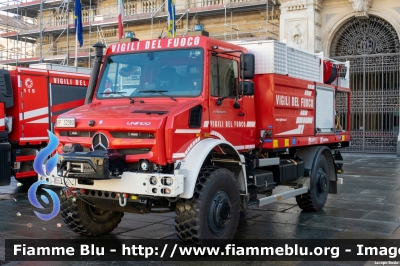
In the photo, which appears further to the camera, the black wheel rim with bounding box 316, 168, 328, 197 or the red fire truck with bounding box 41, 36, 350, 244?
the black wheel rim with bounding box 316, 168, 328, 197

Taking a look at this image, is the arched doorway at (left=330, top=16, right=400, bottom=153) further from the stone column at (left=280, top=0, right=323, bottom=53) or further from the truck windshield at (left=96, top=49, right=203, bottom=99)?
the truck windshield at (left=96, top=49, right=203, bottom=99)

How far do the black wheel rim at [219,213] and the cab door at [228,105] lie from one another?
2.79 ft

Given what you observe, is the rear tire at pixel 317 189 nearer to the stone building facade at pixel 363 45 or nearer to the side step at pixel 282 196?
the side step at pixel 282 196

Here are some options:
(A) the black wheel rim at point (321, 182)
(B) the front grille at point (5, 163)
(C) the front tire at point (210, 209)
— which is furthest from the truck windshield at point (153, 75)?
(B) the front grille at point (5, 163)

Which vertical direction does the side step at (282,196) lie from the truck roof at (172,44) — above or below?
below

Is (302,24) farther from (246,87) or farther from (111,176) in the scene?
(111,176)

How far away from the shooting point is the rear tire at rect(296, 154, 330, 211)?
29.2 ft

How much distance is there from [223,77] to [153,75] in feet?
3.13

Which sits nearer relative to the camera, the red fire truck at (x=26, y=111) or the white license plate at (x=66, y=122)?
the white license plate at (x=66, y=122)

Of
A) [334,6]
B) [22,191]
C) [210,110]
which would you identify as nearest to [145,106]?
[210,110]

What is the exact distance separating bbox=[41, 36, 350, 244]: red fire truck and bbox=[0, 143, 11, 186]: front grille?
161 inches

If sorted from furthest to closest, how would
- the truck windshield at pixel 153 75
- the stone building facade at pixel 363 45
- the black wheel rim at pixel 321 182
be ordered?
the stone building facade at pixel 363 45 → the black wheel rim at pixel 321 182 → the truck windshield at pixel 153 75

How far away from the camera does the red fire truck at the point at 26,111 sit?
10.9m

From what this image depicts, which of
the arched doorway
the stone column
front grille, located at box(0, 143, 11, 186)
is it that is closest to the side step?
front grille, located at box(0, 143, 11, 186)
